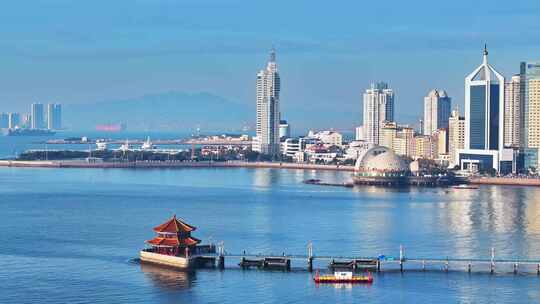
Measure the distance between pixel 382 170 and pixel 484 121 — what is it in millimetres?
10991

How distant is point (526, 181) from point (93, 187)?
66.9 ft

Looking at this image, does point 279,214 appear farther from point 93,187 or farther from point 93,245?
point 93,187

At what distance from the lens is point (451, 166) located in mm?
63781

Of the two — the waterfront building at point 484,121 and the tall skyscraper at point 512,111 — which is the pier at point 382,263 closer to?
the waterfront building at point 484,121

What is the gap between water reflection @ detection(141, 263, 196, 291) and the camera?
21172mm

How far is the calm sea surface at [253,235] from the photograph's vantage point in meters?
20.6

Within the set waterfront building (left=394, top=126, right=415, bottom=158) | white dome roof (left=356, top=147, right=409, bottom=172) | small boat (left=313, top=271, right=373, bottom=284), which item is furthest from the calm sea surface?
waterfront building (left=394, top=126, right=415, bottom=158)

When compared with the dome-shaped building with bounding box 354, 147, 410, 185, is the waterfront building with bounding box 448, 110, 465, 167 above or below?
above

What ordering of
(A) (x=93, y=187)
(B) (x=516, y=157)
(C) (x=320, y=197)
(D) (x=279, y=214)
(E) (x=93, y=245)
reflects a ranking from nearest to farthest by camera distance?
1. (E) (x=93, y=245)
2. (D) (x=279, y=214)
3. (C) (x=320, y=197)
4. (A) (x=93, y=187)
5. (B) (x=516, y=157)

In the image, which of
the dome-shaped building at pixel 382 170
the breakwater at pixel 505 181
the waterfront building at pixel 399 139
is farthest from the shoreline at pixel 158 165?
the breakwater at pixel 505 181

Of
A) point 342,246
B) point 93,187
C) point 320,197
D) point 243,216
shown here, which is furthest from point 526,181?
point 342,246

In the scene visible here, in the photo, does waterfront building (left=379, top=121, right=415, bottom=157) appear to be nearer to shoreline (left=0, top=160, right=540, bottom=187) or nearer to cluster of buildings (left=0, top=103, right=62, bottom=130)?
shoreline (left=0, top=160, right=540, bottom=187)

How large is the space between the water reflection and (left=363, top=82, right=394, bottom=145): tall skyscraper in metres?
67.5

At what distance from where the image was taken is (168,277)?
22.0m
